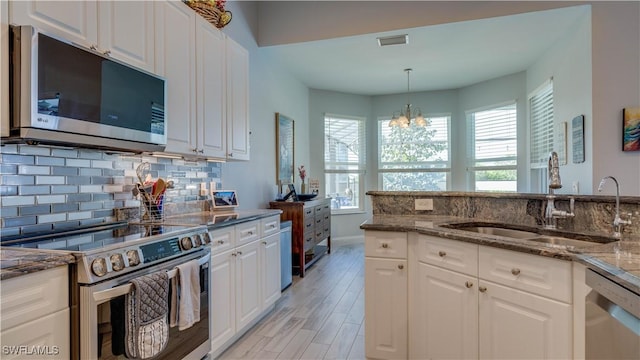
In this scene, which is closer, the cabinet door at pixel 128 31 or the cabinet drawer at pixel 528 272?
the cabinet drawer at pixel 528 272

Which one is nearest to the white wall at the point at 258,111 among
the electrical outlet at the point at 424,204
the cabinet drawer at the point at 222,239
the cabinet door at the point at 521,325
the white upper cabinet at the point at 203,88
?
the white upper cabinet at the point at 203,88

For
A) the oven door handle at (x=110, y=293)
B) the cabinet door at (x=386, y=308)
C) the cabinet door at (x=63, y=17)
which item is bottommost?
the cabinet door at (x=386, y=308)

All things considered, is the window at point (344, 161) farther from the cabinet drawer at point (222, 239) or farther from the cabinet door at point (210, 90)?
the cabinet drawer at point (222, 239)

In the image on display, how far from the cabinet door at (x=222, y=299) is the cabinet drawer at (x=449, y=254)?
1.28 meters

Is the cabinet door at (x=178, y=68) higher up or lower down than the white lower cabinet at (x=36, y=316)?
higher up

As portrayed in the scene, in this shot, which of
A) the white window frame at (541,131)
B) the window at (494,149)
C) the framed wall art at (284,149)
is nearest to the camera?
the white window frame at (541,131)

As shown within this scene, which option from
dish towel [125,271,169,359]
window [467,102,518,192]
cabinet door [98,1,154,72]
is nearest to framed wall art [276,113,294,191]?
cabinet door [98,1,154,72]

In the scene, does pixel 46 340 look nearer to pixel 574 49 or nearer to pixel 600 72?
pixel 600 72

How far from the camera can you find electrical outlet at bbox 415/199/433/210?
254 centimetres

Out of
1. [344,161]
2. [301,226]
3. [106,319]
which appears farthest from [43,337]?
[344,161]

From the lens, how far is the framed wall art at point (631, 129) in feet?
9.82

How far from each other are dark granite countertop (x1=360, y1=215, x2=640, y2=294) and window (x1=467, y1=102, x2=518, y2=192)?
3830 mm

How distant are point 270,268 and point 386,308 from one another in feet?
4.00

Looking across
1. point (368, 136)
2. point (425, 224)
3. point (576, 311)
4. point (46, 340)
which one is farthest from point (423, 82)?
point (46, 340)
